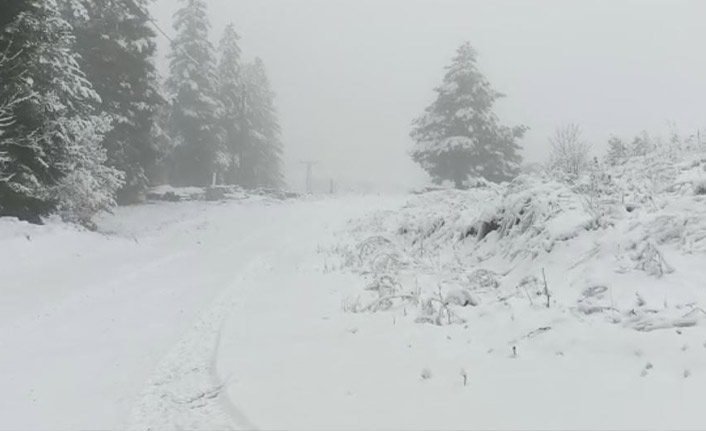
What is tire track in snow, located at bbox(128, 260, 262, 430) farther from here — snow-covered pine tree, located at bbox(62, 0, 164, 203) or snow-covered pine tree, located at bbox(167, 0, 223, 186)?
snow-covered pine tree, located at bbox(167, 0, 223, 186)

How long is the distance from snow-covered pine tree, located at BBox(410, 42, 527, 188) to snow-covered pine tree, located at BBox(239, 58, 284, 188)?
21.0m

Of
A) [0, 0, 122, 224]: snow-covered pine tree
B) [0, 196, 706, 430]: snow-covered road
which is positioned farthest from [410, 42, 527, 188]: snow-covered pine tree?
[0, 196, 706, 430]: snow-covered road

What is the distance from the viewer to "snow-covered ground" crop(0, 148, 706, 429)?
370cm

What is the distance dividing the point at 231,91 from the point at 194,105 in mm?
7179

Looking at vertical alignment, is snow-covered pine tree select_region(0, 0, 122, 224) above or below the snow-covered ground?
above

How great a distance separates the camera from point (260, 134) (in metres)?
48.9

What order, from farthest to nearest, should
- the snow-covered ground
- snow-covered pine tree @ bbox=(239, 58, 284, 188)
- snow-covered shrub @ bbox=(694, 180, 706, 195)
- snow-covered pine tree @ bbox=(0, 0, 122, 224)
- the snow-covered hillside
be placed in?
snow-covered pine tree @ bbox=(239, 58, 284, 188) < snow-covered pine tree @ bbox=(0, 0, 122, 224) < snow-covered shrub @ bbox=(694, 180, 706, 195) < the snow-covered ground < the snow-covered hillside

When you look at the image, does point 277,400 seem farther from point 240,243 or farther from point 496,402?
point 240,243

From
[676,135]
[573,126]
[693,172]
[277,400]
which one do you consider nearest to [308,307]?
[277,400]

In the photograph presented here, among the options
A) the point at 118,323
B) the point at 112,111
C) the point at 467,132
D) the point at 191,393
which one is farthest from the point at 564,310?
the point at 467,132

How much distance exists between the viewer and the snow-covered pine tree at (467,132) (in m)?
29.7

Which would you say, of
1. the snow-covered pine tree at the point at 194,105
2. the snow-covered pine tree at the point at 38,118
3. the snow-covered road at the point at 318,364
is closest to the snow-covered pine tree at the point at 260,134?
the snow-covered pine tree at the point at 194,105

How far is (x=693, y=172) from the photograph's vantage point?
719 centimetres

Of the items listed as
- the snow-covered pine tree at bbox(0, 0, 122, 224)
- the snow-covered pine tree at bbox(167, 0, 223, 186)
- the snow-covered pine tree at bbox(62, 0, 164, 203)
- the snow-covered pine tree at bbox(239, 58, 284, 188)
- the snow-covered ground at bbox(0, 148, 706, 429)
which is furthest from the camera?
the snow-covered pine tree at bbox(239, 58, 284, 188)
